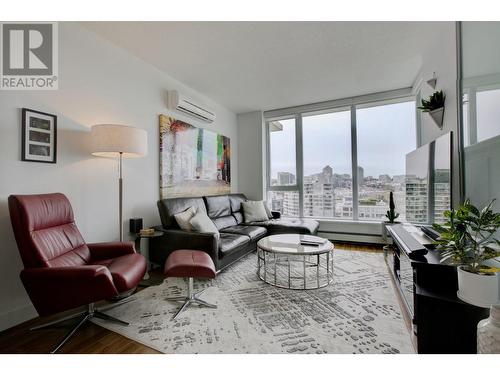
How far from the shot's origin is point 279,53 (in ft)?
9.02

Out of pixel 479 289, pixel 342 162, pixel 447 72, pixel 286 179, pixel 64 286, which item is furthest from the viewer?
pixel 286 179

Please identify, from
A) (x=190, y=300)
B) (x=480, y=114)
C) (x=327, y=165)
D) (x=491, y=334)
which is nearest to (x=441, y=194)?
(x=480, y=114)

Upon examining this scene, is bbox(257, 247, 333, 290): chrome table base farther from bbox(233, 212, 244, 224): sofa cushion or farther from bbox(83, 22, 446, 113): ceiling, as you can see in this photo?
bbox(83, 22, 446, 113): ceiling

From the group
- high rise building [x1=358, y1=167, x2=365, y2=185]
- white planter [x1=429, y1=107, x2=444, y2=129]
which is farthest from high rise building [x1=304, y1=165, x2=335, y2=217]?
white planter [x1=429, y1=107, x2=444, y2=129]

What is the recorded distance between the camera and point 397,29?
233 cm

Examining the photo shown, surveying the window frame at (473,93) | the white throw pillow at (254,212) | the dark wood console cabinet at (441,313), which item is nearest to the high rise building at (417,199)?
the window frame at (473,93)

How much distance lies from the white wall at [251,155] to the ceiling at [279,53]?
3.40 feet

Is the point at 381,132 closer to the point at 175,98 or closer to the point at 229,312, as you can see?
the point at 175,98

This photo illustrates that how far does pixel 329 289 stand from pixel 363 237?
7.26 ft

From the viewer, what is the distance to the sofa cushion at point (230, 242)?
8.55ft

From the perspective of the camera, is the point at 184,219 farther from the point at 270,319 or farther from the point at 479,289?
the point at 479,289

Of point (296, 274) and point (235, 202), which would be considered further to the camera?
point (235, 202)

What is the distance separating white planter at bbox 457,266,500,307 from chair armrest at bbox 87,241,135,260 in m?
2.46

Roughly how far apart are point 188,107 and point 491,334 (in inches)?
148
